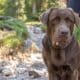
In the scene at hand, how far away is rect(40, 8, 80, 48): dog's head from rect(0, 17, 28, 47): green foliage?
3.40 meters

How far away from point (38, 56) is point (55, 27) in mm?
3580

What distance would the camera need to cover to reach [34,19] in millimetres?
18953

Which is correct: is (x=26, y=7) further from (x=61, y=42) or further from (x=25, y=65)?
(x=61, y=42)

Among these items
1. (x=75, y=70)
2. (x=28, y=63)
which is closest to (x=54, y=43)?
(x=75, y=70)

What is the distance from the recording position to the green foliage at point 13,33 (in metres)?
9.15

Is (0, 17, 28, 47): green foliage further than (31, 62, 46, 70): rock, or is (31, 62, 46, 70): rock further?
(0, 17, 28, 47): green foliage

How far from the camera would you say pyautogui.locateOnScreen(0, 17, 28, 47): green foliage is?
9147 mm

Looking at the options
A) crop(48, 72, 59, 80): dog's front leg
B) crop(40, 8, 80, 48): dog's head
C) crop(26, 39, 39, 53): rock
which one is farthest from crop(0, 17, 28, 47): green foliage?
crop(40, 8, 80, 48): dog's head

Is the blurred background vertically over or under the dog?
under

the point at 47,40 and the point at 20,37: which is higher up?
the point at 47,40

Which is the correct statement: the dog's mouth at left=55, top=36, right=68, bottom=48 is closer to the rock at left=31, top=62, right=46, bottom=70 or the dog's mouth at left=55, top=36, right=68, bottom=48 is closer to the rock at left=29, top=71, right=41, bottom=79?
the rock at left=29, top=71, right=41, bottom=79

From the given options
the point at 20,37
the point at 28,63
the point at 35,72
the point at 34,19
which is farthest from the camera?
the point at 34,19

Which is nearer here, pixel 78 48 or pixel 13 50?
pixel 78 48

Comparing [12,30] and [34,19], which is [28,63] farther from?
[34,19]
